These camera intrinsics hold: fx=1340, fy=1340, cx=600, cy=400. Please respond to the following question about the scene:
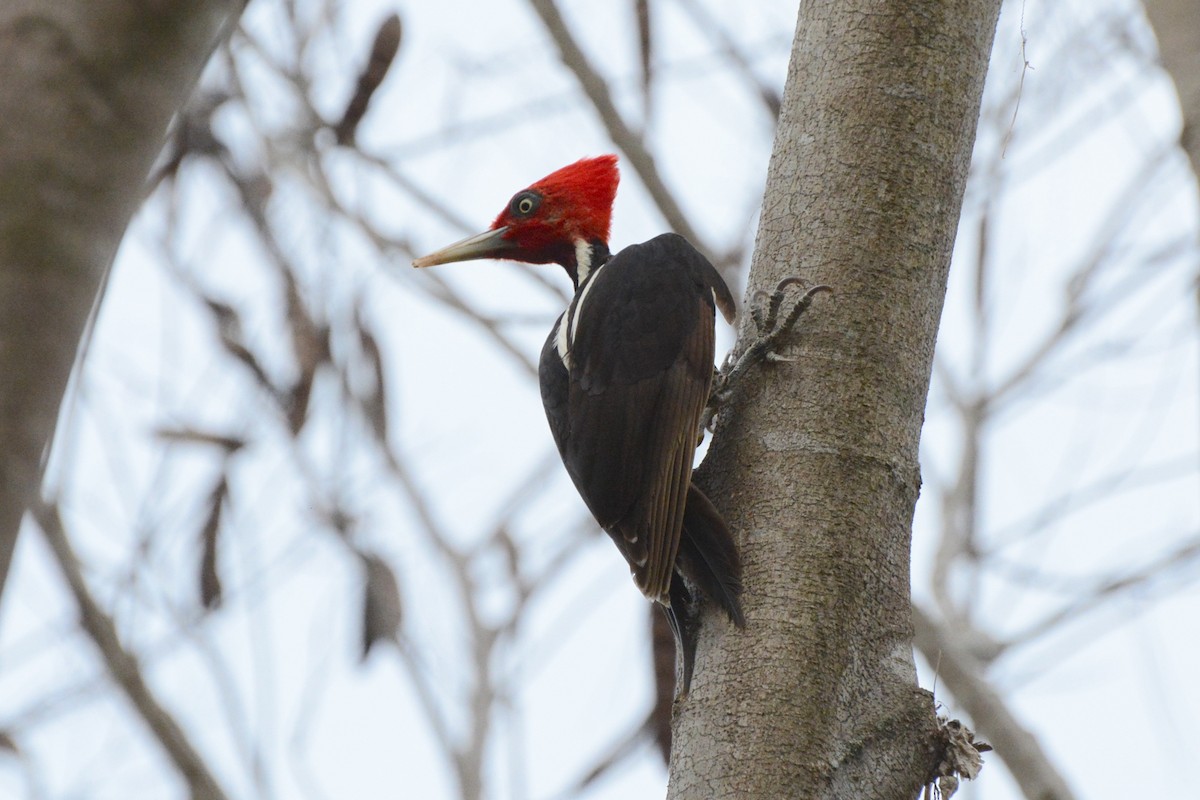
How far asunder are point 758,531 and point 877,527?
171 mm

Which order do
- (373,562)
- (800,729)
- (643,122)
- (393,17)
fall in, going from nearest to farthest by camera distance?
(800,729) < (393,17) < (373,562) < (643,122)

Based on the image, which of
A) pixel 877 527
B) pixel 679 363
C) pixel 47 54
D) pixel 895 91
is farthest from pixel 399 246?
pixel 47 54

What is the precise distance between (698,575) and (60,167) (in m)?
1.26

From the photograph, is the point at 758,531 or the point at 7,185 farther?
the point at 758,531

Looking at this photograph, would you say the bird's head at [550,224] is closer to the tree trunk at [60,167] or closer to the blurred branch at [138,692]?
the blurred branch at [138,692]

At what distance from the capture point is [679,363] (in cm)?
261

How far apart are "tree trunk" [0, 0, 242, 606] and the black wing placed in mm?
1320

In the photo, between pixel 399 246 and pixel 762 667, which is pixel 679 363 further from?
pixel 399 246

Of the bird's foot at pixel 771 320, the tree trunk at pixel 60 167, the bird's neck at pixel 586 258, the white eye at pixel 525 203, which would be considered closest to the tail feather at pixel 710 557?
the bird's foot at pixel 771 320

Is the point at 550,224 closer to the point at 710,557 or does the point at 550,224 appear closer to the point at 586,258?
the point at 586,258

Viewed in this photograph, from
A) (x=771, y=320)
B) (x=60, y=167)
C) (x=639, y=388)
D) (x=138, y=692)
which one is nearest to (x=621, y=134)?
(x=639, y=388)

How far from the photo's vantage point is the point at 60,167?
1021mm

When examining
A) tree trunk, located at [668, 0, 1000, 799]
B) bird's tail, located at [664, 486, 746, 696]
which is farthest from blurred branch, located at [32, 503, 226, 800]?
tree trunk, located at [668, 0, 1000, 799]

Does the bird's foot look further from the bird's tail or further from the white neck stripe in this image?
the white neck stripe
